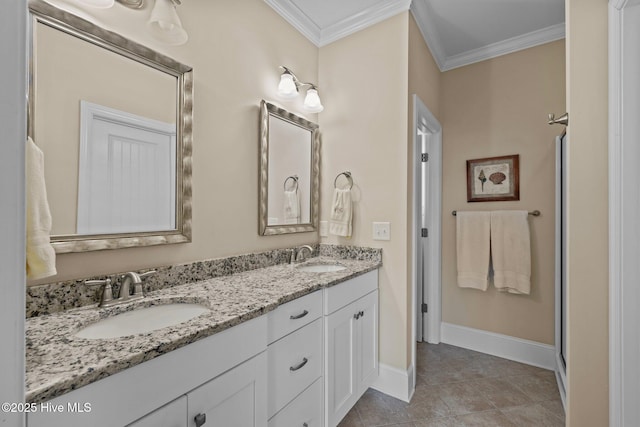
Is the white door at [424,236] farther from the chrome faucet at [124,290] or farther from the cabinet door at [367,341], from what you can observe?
the chrome faucet at [124,290]

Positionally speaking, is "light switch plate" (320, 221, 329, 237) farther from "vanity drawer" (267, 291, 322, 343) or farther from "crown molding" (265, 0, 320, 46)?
"crown molding" (265, 0, 320, 46)

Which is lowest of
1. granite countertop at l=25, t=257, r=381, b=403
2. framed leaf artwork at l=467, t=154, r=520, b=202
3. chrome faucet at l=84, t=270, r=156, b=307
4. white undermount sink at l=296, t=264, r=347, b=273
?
white undermount sink at l=296, t=264, r=347, b=273

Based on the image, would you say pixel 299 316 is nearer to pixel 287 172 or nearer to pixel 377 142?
pixel 287 172

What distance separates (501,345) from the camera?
2428mm

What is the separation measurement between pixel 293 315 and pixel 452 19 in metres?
2.41

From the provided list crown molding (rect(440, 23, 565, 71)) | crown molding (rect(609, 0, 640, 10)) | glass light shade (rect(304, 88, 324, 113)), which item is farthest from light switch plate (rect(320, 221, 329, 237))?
crown molding (rect(440, 23, 565, 71))

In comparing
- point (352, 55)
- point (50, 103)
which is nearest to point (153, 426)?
point (50, 103)

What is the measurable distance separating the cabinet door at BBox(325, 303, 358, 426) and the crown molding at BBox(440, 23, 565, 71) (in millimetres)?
2443

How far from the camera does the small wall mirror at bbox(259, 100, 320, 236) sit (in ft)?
5.94

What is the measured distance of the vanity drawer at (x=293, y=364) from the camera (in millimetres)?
1147

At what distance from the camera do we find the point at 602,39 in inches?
45.2

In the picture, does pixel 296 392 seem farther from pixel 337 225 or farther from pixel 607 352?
pixel 607 352

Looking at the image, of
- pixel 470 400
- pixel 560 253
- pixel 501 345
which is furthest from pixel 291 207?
pixel 501 345

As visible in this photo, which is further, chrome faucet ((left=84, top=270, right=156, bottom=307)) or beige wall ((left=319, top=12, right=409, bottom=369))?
beige wall ((left=319, top=12, right=409, bottom=369))
